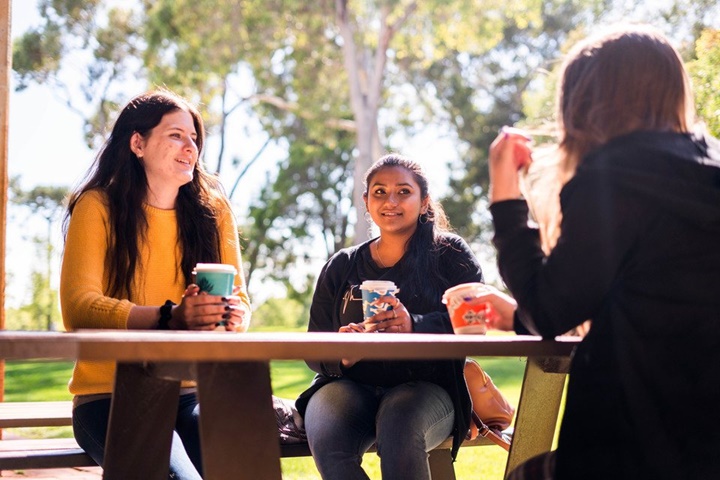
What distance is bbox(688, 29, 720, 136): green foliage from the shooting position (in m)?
5.77

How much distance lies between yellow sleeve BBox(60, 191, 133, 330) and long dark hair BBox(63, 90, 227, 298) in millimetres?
39

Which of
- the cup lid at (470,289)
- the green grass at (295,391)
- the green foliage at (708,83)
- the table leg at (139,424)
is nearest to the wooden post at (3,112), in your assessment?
the green grass at (295,391)

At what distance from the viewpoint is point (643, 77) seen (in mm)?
2014

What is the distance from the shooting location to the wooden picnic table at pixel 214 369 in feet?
5.69

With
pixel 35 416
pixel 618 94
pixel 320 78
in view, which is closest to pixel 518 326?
pixel 618 94

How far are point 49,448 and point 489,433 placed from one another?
1526mm

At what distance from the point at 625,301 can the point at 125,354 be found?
0.97 meters

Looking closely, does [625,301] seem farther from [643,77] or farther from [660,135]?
[643,77]

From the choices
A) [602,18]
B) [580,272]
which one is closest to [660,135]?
[580,272]

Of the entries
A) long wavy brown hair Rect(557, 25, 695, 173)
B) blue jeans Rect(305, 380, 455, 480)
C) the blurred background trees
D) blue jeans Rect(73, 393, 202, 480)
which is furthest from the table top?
the blurred background trees

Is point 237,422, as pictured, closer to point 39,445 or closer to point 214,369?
point 214,369

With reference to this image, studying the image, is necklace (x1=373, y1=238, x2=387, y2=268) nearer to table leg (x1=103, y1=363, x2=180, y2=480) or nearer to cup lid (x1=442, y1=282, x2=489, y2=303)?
cup lid (x1=442, y1=282, x2=489, y2=303)

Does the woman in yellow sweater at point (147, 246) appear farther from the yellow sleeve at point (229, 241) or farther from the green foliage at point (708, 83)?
the green foliage at point (708, 83)

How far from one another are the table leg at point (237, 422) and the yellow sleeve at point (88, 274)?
945 mm
